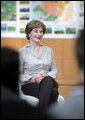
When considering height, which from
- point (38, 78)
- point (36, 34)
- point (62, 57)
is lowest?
point (38, 78)

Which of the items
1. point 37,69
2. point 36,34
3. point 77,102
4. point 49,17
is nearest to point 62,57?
point 49,17

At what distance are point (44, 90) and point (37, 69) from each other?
0.44 metres

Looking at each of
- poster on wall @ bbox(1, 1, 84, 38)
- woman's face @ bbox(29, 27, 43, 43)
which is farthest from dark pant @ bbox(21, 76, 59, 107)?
poster on wall @ bbox(1, 1, 84, 38)

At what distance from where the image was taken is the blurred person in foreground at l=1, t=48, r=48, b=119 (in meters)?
1.81

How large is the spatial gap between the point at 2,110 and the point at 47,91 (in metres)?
2.34

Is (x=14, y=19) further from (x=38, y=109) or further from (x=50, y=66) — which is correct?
(x=38, y=109)

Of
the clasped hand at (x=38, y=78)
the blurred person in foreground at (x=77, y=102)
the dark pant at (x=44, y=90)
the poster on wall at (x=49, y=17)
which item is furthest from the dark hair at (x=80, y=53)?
the poster on wall at (x=49, y=17)

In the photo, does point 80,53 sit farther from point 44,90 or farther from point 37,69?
point 37,69

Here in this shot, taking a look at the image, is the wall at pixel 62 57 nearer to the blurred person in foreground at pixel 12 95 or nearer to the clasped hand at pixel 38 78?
the clasped hand at pixel 38 78

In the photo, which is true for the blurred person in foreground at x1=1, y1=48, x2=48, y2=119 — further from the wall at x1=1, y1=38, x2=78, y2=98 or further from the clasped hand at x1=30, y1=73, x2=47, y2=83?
the wall at x1=1, y1=38, x2=78, y2=98

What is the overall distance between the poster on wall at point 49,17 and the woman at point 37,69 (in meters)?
2.03

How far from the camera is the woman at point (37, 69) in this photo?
423 cm

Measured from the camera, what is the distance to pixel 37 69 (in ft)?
15.1

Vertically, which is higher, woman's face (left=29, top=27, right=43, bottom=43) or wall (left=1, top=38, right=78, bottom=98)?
woman's face (left=29, top=27, right=43, bottom=43)
